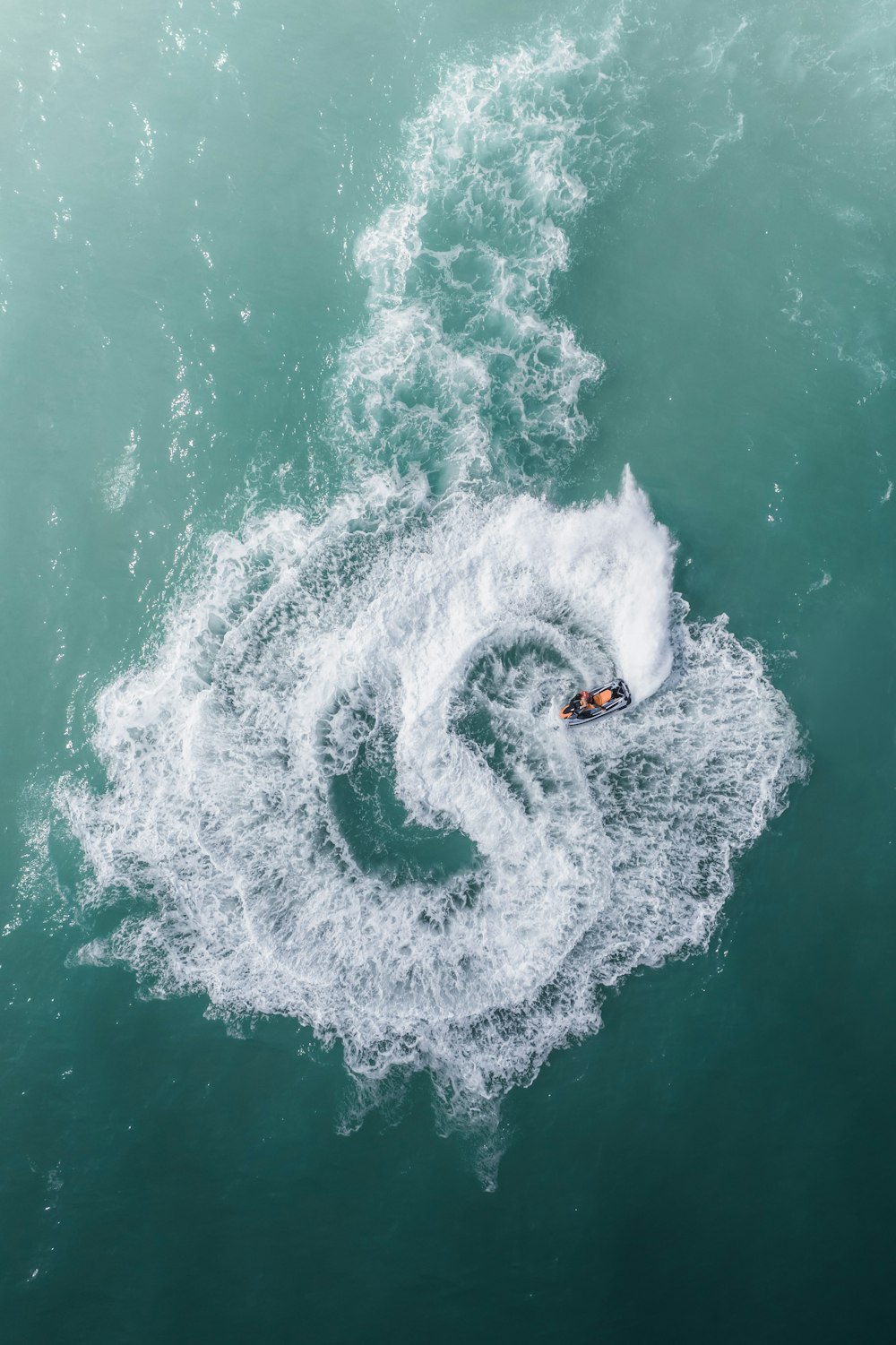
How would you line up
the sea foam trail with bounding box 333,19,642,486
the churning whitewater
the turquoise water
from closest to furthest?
the turquoise water, the churning whitewater, the sea foam trail with bounding box 333,19,642,486

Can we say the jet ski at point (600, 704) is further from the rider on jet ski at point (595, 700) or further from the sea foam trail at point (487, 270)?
the sea foam trail at point (487, 270)

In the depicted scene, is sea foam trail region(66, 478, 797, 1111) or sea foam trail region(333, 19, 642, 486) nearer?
sea foam trail region(66, 478, 797, 1111)

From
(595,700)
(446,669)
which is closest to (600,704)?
(595,700)

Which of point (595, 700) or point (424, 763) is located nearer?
point (595, 700)

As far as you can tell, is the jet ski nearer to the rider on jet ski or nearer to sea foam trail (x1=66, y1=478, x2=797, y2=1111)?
the rider on jet ski

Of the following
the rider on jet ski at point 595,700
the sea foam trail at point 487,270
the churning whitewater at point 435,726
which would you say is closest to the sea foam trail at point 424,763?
the churning whitewater at point 435,726

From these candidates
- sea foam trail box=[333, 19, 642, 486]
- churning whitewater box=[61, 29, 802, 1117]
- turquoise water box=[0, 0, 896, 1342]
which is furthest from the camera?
sea foam trail box=[333, 19, 642, 486]

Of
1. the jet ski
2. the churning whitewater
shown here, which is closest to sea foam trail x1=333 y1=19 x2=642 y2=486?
the churning whitewater

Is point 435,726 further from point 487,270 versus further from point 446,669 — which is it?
point 487,270
